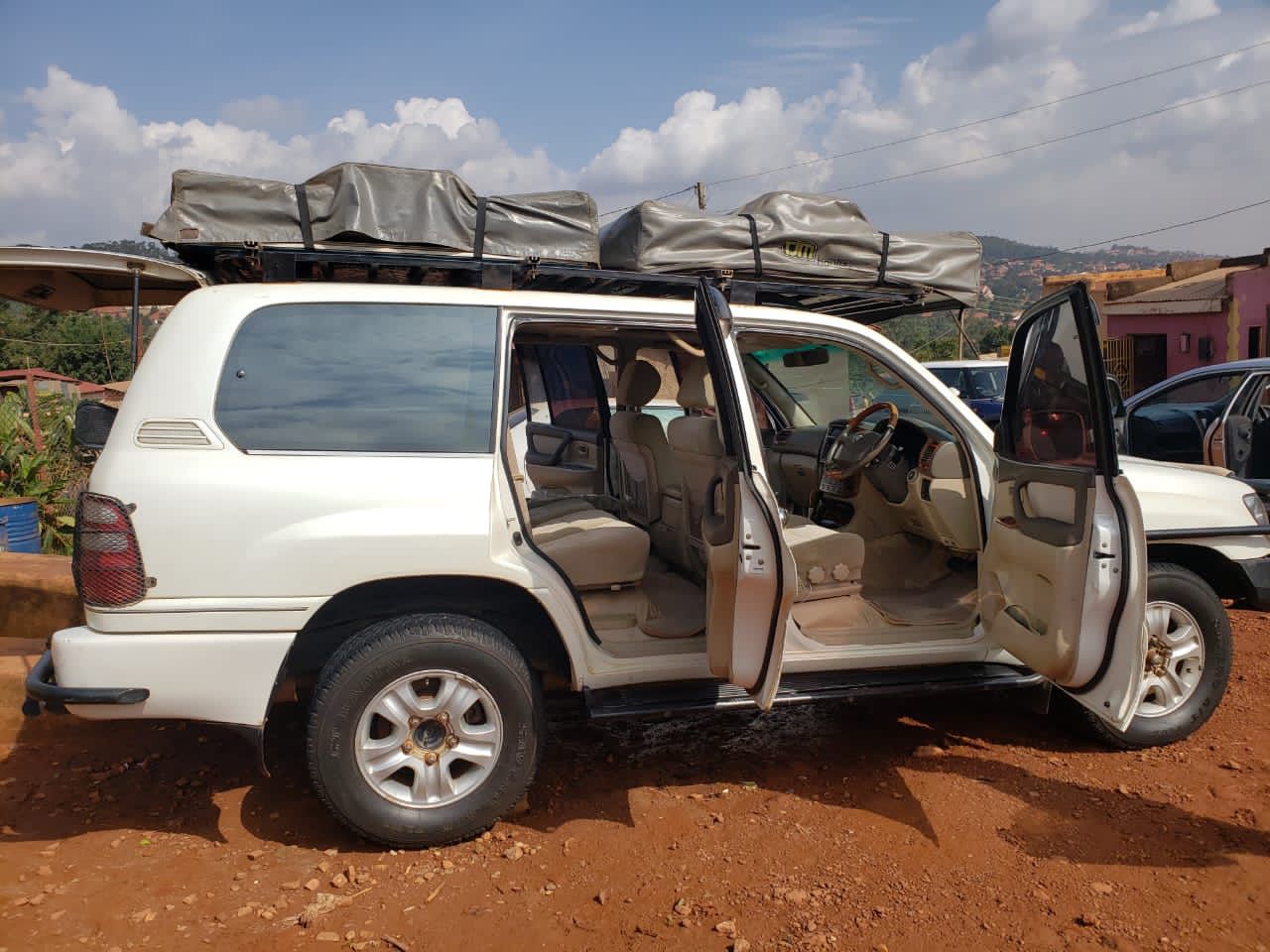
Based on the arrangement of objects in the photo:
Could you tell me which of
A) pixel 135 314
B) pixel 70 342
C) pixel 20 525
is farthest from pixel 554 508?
pixel 70 342

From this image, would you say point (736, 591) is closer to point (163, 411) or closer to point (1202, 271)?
point (163, 411)

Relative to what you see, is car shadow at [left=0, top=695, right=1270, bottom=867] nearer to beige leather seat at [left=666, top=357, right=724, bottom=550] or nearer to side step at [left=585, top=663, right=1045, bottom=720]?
side step at [left=585, top=663, right=1045, bottom=720]

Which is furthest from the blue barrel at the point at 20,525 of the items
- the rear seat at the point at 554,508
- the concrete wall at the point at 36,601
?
the rear seat at the point at 554,508

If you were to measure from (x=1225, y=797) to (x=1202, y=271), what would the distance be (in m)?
20.9

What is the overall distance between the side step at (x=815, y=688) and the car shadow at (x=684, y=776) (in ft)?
1.25

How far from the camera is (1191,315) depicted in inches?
781

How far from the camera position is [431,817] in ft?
11.2

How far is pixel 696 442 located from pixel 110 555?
2.26 m

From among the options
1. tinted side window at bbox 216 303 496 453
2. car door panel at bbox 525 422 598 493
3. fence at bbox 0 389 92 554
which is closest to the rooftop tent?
tinted side window at bbox 216 303 496 453

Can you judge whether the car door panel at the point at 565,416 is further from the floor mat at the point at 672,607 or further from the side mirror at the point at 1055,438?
the side mirror at the point at 1055,438

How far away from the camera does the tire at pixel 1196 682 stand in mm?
4074

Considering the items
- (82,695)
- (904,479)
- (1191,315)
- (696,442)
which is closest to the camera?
(82,695)

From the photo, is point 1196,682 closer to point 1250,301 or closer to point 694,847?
point 694,847

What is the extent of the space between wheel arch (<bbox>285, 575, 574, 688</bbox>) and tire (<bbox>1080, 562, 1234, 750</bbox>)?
2.30 metres
